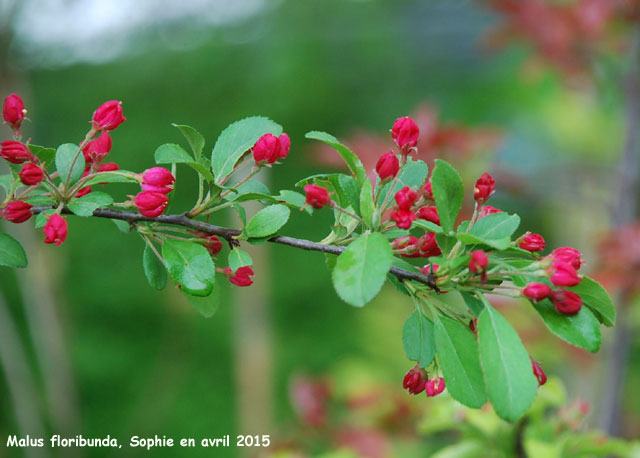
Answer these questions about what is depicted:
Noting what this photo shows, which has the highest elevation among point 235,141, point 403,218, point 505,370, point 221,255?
point 221,255

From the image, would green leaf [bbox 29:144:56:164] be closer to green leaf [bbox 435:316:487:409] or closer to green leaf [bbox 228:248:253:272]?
green leaf [bbox 228:248:253:272]

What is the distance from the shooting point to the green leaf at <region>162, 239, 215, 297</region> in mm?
422

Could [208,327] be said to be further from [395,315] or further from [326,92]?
[326,92]

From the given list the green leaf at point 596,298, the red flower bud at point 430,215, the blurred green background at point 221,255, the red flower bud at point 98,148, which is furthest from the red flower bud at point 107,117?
the blurred green background at point 221,255

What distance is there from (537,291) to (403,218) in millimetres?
95

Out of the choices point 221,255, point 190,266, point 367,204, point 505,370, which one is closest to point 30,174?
point 190,266

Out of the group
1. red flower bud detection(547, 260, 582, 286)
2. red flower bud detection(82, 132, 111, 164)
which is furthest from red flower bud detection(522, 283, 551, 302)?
red flower bud detection(82, 132, 111, 164)

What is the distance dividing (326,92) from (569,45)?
1736mm

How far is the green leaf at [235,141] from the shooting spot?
460mm

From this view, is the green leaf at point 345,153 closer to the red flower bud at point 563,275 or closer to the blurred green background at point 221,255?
the red flower bud at point 563,275

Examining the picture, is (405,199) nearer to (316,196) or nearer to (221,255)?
(316,196)

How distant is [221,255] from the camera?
8.34ft

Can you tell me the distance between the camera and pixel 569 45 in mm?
1483

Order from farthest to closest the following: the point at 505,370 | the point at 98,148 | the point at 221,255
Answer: the point at 221,255, the point at 98,148, the point at 505,370
